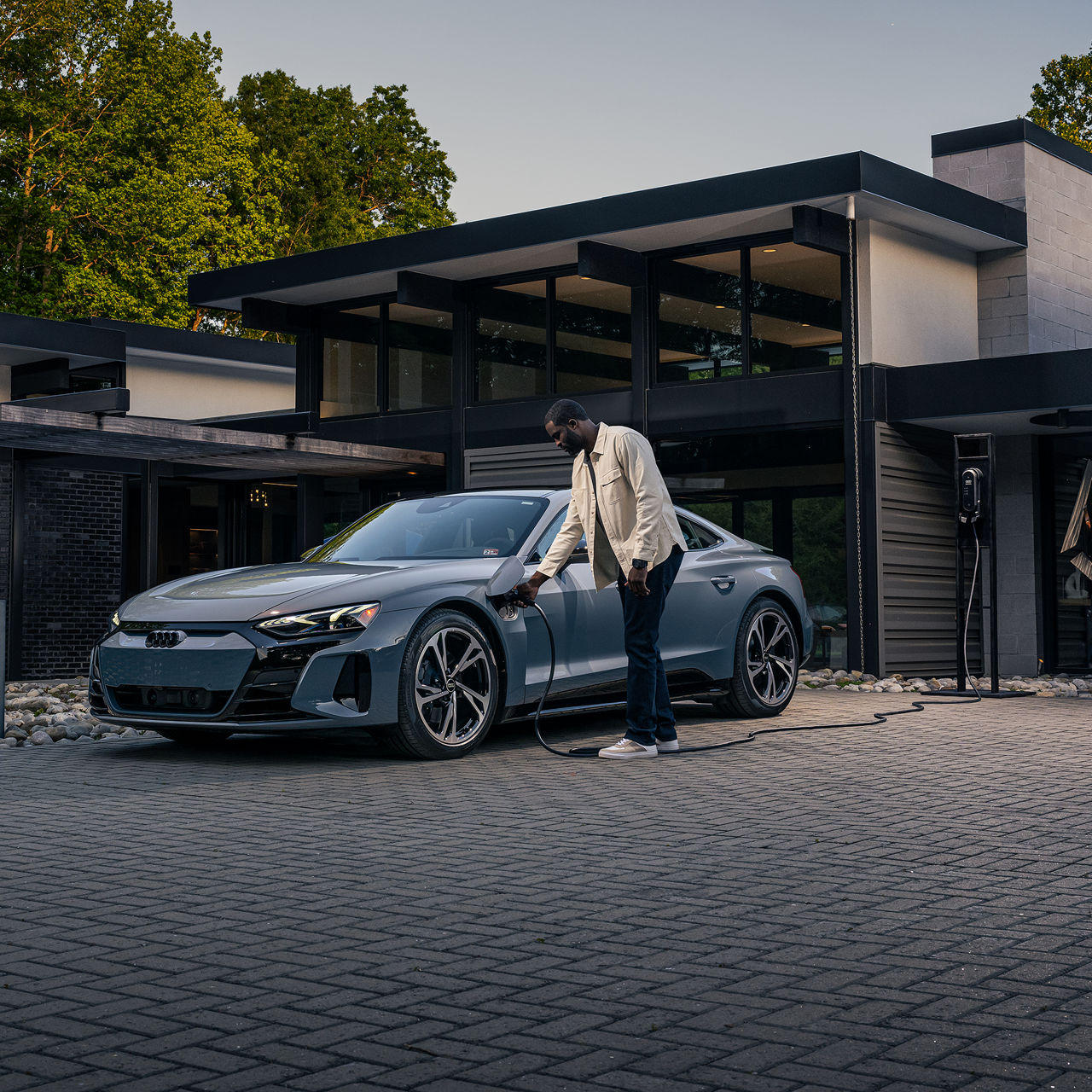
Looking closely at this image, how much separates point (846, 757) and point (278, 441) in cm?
810

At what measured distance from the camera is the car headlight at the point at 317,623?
780cm

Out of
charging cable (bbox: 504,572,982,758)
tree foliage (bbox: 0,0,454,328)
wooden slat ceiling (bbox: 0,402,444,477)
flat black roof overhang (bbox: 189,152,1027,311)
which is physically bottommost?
charging cable (bbox: 504,572,982,758)

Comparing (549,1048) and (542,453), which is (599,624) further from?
(542,453)

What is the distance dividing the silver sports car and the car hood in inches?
0.5

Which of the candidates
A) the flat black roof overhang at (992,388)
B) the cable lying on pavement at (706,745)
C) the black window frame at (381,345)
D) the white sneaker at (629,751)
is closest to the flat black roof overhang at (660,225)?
the black window frame at (381,345)

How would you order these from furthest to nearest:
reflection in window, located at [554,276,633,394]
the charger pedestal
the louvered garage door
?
the louvered garage door → reflection in window, located at [554,276,633,394] → the charger pedestal

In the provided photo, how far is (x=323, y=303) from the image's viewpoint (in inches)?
802

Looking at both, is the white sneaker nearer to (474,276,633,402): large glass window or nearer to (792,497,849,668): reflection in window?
(792,497,849,668): reflection in window

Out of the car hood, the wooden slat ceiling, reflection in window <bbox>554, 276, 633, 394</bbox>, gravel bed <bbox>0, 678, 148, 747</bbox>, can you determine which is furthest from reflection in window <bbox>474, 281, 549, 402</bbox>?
the car hood

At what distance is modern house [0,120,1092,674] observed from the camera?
50.0 ft

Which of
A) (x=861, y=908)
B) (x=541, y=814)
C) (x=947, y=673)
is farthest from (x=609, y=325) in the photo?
(x=861, y=908)

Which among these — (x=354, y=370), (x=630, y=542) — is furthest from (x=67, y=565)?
(x=630, y=542)

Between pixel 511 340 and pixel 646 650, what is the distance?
1045 cm

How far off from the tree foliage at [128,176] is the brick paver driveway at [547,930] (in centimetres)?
3358
